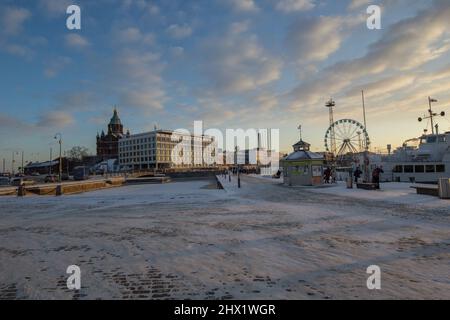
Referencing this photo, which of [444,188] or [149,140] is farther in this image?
[149,140]

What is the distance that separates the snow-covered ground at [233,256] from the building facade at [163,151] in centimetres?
12284

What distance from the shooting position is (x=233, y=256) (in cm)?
656

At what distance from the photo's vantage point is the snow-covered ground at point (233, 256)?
471 cm

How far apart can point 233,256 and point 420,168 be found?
36.3m

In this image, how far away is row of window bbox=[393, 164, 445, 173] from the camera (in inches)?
1322

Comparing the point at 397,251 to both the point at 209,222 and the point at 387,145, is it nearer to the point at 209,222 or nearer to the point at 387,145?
the point at 209,222

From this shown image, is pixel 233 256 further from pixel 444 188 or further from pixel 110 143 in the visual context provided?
pixel 110 143

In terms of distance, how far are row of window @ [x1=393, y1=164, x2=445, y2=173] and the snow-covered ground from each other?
88.2 ft

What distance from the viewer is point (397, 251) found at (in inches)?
262

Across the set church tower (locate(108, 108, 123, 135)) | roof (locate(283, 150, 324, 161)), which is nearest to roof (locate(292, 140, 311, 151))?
roof (locate(283, 150, 324, 161))

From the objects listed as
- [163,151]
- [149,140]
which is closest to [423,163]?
[163,151]

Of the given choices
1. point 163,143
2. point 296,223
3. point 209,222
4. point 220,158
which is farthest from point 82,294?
point 220,158

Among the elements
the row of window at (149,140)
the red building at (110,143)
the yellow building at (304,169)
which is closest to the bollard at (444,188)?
the yellow building at (304,169)

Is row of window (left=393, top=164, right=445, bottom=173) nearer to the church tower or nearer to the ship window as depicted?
the ship window
